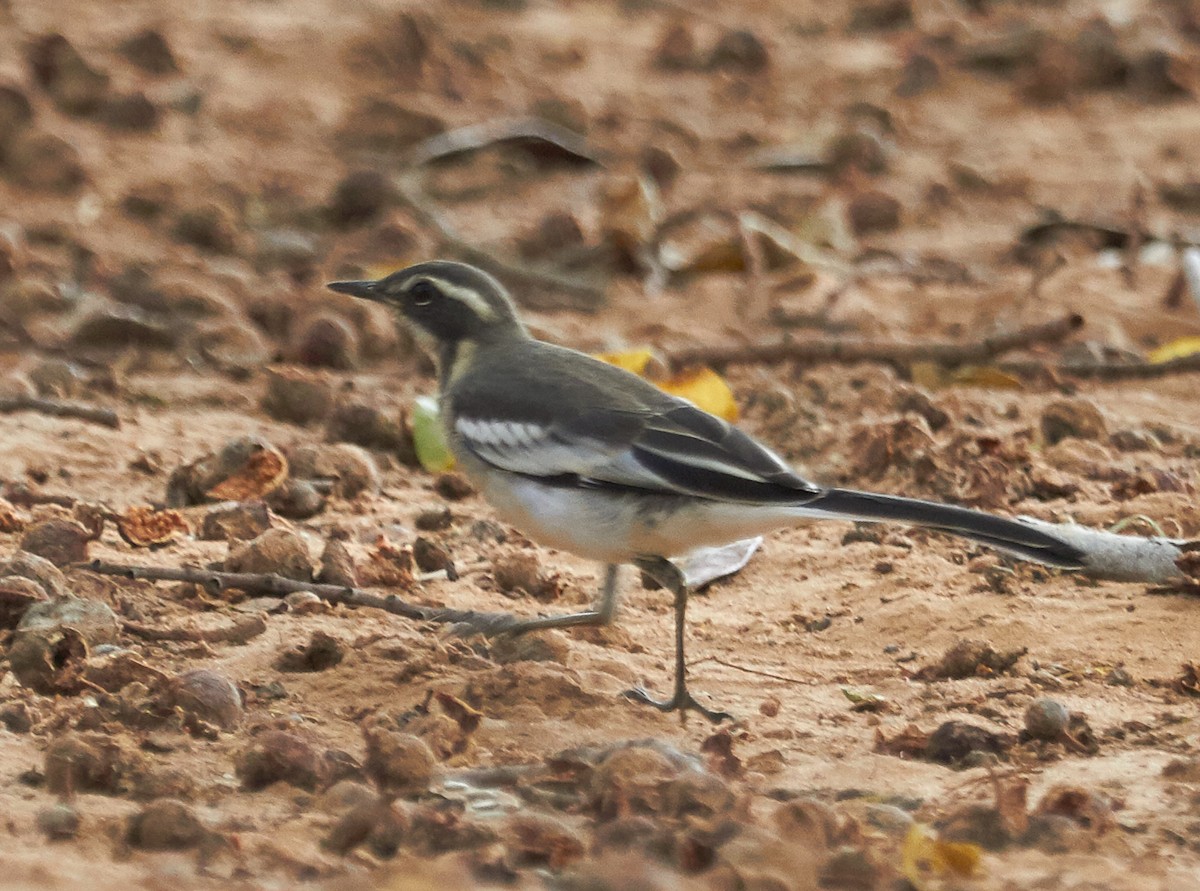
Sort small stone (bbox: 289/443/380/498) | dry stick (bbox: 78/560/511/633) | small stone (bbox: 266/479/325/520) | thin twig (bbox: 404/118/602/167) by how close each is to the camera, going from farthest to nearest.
Answer: thin twig (bbox: 404/118/602/167)
small stone (bbox: 289/443/380/498)
small stone (bbox: 266/479/325/520)
dry stick (bbox: 78/560/511/633)

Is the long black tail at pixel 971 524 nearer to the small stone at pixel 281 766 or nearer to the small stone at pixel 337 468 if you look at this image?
the small stone at pixel 281 766

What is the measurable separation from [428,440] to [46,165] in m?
4.29

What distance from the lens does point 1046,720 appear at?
4.55 m

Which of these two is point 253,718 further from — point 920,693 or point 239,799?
point 920,693

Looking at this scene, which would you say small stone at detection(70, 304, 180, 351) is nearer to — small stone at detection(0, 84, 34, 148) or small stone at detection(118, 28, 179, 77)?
small stone at detection(0, 84, 34, 148)

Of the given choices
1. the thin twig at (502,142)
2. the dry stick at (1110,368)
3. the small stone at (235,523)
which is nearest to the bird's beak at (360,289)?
the small stone at (235,523)

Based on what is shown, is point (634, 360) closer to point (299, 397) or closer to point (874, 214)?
point (299, 397)

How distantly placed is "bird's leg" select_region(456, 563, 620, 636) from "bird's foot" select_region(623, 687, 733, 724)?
456 millimetres

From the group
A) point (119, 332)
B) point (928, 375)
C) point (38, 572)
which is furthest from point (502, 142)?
point (38, 572)

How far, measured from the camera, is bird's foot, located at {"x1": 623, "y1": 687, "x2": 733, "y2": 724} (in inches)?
191

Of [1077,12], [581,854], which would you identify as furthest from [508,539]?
[1077,12]

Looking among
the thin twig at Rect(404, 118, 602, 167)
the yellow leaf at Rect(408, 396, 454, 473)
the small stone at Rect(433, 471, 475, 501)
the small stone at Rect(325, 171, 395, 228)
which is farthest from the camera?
the thin twig at Rect(404, 118, 602, 167)

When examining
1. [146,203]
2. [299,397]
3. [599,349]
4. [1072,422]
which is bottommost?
A: [299,397]

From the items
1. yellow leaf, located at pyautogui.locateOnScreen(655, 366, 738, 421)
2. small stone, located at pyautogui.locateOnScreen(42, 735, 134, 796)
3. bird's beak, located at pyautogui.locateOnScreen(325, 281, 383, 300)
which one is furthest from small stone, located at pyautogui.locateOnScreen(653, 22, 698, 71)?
small stone, located at pyautogui.locateOnScreen(42, 735, 134, 796)
